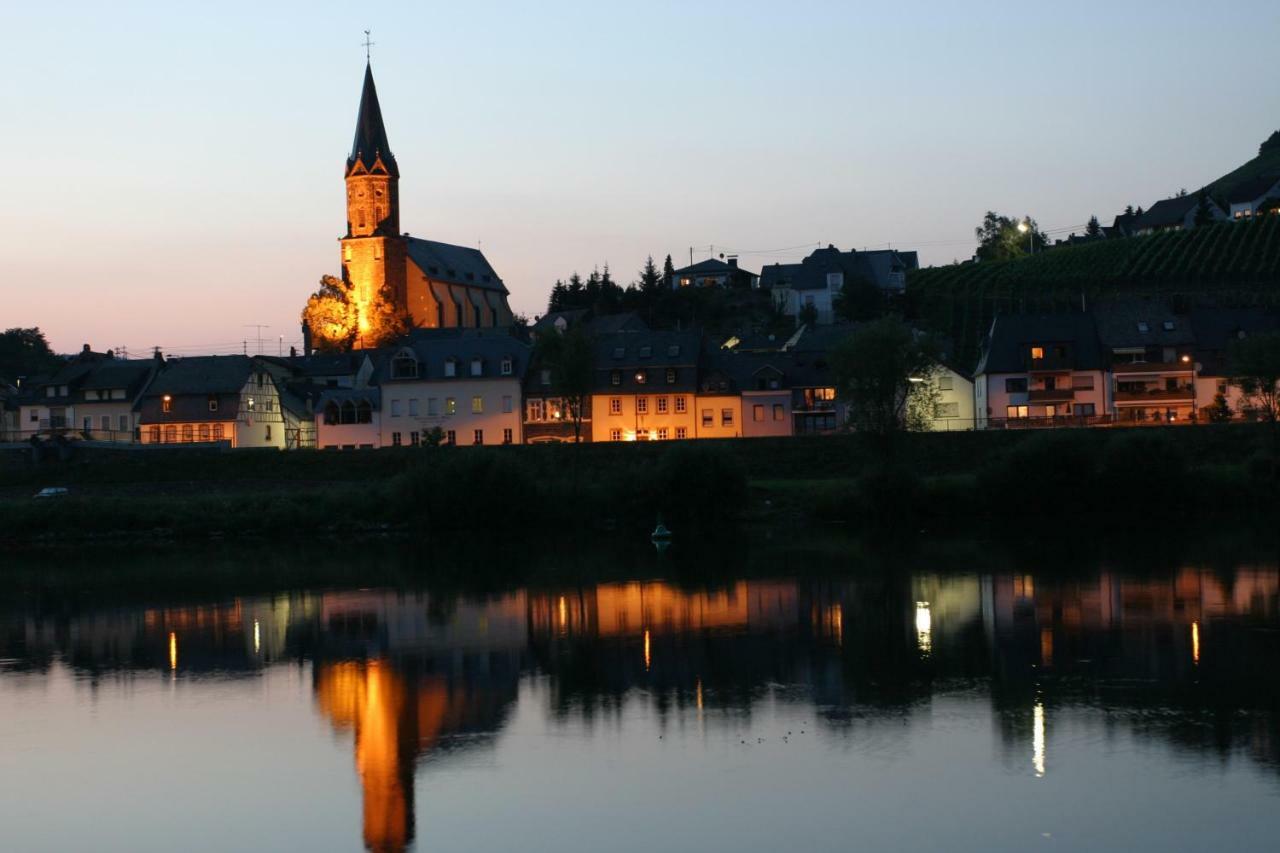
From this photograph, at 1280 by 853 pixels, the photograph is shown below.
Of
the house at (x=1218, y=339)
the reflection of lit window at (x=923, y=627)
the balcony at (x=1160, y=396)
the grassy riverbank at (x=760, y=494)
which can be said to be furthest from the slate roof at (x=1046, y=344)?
the reflection of lit window at (x=923, y=627)

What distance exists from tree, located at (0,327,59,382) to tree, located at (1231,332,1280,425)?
129 meters

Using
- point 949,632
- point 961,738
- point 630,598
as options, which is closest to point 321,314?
point 630,598

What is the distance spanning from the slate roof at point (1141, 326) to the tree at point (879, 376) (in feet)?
80.7

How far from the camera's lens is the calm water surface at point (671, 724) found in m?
19.9

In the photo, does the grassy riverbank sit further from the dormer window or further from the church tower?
the church tower

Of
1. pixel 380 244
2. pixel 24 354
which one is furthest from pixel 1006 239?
pixel 24 354

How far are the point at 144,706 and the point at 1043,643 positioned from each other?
19055 millimetres

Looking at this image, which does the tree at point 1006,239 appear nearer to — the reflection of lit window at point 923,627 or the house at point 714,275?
the house at point 714,275

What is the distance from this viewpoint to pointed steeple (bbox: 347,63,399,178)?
150 meters

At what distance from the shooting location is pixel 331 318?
13688cm

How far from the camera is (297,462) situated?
84.0 meters

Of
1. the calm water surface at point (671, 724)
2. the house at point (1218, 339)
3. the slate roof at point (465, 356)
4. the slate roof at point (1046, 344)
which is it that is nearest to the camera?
the calm water surface at point (671, 724)

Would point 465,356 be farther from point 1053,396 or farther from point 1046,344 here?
point 1053,396

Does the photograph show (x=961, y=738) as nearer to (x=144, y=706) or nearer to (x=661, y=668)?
(x=661, y=668)
